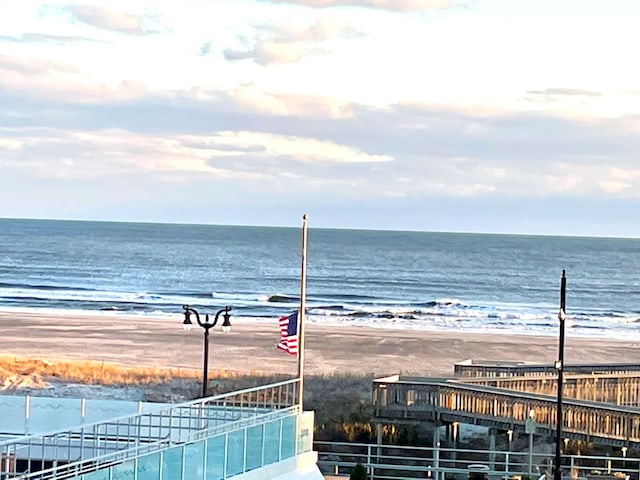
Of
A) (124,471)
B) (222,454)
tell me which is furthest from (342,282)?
(124,471)

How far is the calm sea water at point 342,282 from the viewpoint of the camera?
73188mm

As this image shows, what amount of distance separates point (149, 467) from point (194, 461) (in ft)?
3.54

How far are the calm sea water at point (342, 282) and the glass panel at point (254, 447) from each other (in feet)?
146

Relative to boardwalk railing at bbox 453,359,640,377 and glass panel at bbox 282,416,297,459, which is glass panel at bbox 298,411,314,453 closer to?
glass panel at bbox 282,416,297,459

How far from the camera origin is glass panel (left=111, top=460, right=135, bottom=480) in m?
16.1

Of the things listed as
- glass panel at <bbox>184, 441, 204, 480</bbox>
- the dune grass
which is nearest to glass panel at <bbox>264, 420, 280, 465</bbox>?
glass panel at <bbox>184, 441, 204, 480</bbox>

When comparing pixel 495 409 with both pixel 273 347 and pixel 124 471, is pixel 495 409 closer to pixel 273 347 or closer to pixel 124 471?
pixel 124 471

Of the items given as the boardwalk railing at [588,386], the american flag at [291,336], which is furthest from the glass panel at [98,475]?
the boardwalk railing at [588,386]

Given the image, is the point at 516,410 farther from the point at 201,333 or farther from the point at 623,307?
the point at 623,307

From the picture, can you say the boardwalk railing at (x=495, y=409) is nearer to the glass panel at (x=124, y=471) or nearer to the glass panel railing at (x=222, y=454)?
the glass panel railing at (x=222, y=454)

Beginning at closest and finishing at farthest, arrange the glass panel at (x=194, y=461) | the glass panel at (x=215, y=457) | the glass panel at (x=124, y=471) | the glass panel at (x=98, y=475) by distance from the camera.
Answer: the glass panel at (x=98, y=475) < the glass panel at (x=124, y=471) < the glass panel at (x=194, y=461) < the glass panel at (x=215, y=457)

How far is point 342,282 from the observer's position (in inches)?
4033

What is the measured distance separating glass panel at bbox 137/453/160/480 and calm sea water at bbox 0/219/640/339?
4696 cm

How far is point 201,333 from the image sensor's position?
5688 centimetres
